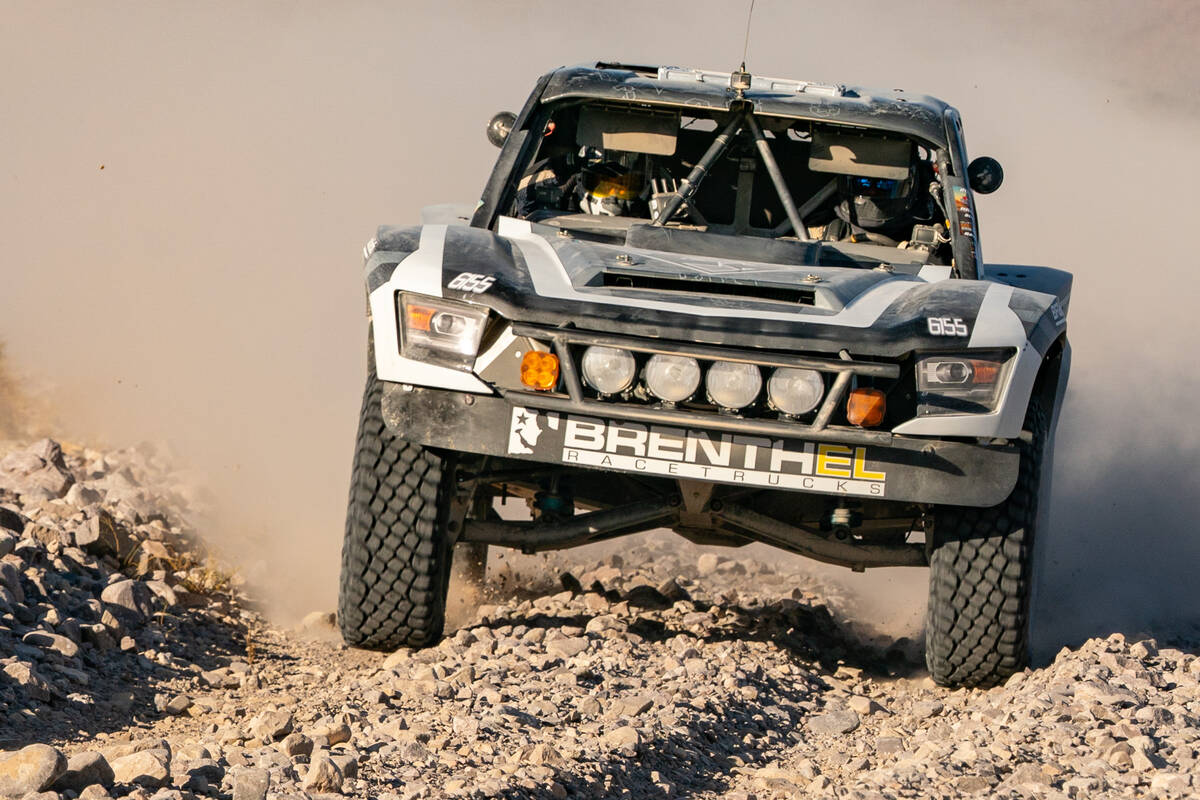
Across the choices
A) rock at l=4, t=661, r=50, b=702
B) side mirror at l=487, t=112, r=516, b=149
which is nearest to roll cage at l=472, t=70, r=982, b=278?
side mirror at l=487, t=112, r=516, b=149

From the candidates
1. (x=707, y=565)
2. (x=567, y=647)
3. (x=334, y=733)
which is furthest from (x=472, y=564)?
(x=334, y=733)

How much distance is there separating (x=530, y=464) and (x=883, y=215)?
1971 millimetres

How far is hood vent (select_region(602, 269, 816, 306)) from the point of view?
19.2ft

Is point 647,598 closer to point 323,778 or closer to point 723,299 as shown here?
point 723,299

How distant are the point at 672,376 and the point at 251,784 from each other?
1942 millimetres

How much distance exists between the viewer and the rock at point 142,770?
12.9 ft

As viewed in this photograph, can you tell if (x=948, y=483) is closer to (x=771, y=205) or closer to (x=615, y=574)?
(x=771, y=205)

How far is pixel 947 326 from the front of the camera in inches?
219

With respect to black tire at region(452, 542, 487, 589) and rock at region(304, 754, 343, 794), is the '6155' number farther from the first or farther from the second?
black tire at region(452, 542, 487, 589)

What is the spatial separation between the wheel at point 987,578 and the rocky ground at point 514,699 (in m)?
0.14

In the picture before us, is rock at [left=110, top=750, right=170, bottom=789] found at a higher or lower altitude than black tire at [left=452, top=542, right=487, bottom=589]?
higher

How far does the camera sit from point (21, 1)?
18328mm

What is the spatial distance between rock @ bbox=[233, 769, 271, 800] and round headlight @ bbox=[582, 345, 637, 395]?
1.78m

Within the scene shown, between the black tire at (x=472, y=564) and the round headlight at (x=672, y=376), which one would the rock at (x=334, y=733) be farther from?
the black tire at (x=472, y=564)
